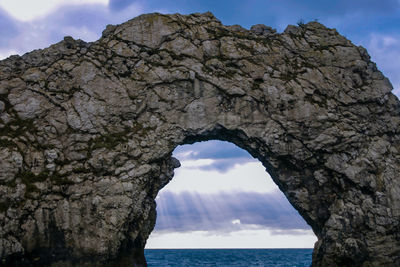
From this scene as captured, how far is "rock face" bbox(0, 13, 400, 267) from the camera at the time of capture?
23.9 m

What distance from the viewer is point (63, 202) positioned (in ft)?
78.6

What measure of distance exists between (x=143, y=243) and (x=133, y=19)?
1743 centimetres

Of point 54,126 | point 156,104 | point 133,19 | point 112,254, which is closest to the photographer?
point 112,254

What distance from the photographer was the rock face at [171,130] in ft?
78.3

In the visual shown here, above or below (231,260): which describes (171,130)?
above

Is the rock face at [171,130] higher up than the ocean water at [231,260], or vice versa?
the rock face at [171,130]

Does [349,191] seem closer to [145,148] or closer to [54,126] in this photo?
[145,148]

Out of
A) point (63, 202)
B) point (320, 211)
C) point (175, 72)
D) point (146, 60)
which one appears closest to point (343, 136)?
point (320, 211)

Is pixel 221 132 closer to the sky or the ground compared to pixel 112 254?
closer to the sky

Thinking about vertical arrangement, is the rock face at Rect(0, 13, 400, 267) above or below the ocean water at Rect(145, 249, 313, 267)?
above

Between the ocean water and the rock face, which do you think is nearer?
the rock face

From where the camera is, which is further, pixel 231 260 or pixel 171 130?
pixel 231 260

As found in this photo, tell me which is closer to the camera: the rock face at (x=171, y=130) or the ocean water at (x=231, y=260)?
the rock face at (x=171, y=130)

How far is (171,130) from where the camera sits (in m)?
27.0
